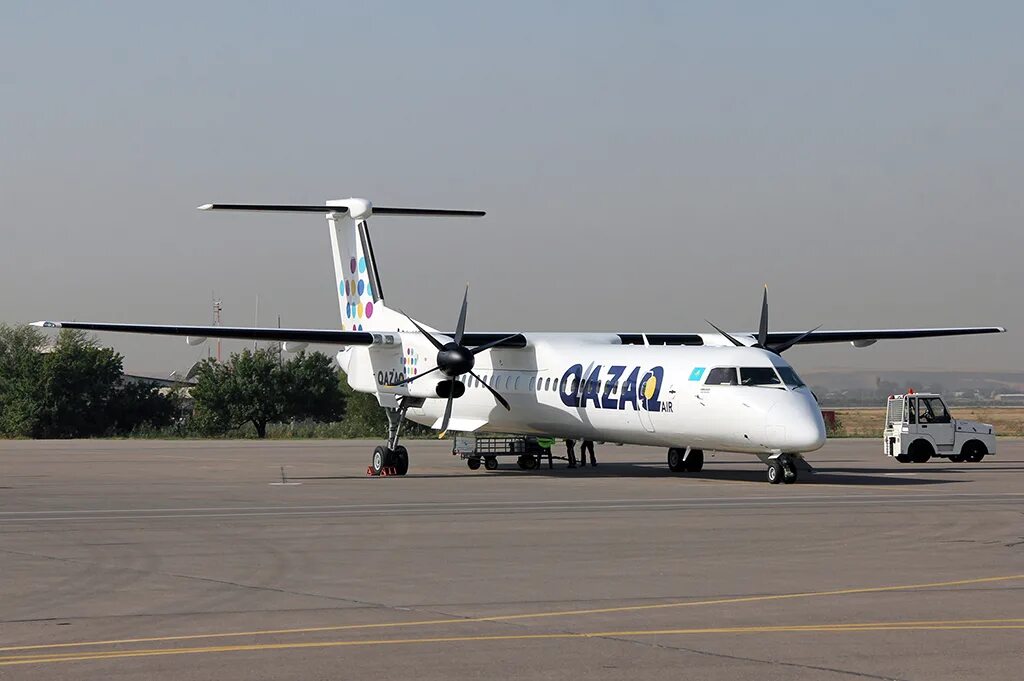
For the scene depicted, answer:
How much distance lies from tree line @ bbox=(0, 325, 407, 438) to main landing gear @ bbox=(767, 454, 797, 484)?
42.1 meters

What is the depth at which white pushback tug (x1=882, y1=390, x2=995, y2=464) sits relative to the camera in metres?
35.8

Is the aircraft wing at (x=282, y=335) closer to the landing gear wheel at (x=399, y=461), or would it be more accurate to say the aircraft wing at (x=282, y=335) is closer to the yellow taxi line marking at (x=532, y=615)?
the landing gear wheel at (x=399, y=461)

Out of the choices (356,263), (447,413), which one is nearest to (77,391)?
(356,263)

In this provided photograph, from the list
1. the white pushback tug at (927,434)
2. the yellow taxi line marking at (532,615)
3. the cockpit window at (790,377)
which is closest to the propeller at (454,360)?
the cockpit window at (790,377)

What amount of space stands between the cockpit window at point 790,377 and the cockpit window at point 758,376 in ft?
0.46

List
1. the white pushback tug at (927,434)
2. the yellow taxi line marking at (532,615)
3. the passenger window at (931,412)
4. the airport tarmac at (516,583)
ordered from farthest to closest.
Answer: the passenger window at (931,412) < the white pushback tug at (927,434) < the yellow taxi line marking at (532,615) < the airport tarmac at (516,583)

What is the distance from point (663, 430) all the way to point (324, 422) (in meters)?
56.0

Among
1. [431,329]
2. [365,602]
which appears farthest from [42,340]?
[365,602]

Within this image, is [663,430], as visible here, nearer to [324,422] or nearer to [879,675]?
[879,675]

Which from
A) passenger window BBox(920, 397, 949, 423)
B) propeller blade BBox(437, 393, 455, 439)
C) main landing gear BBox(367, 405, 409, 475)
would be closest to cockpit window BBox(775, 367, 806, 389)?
propeller blade BBox(437, 393, 455, 439)

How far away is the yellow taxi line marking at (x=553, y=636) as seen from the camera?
846 cm

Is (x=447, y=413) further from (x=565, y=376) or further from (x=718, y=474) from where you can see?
(x=718, y=474)

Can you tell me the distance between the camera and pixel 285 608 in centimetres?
1045

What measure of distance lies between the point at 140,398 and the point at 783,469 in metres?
54.8
